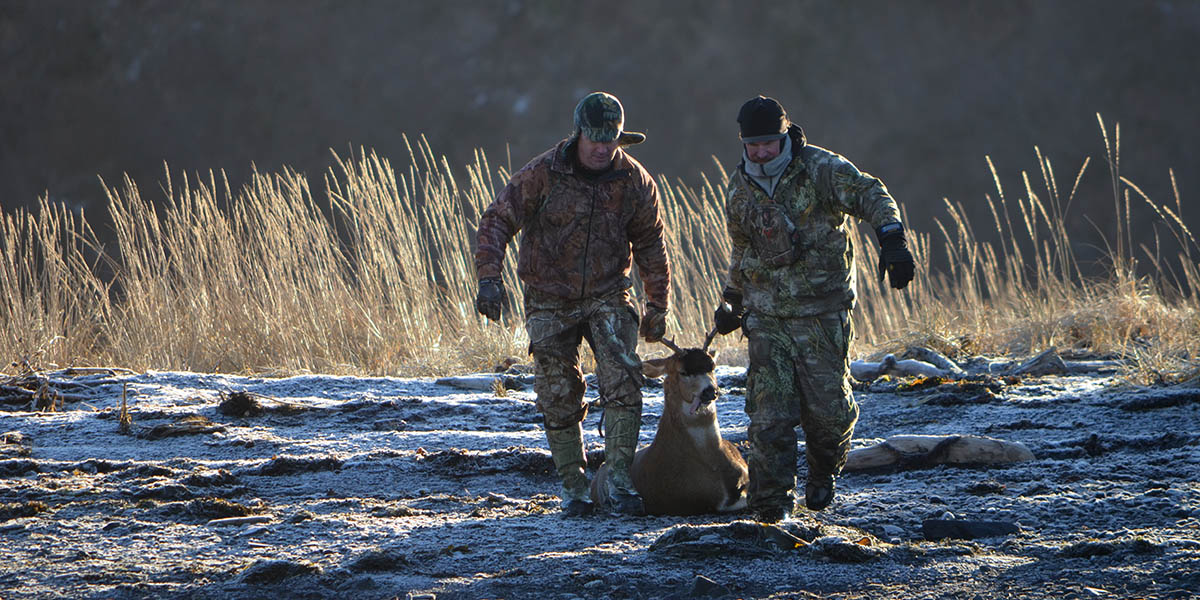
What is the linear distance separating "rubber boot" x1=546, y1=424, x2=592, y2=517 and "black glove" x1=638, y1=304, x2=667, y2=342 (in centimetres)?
47

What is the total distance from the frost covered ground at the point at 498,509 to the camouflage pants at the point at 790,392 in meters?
0.21

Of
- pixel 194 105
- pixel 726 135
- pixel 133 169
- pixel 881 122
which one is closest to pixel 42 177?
pixel 133 169

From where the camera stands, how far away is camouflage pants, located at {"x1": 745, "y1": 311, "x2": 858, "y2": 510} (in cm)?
496

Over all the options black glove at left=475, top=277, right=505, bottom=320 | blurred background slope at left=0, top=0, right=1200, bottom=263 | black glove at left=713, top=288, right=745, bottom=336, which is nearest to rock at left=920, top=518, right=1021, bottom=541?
black glove at left=713, top=288, right=745, bottom=336

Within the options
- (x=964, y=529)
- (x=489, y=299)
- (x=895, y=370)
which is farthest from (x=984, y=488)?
(x=895, y=370)

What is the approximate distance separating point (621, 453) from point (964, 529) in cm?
132

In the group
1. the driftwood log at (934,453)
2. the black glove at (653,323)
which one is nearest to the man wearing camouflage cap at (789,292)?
the black glove at (653,323)

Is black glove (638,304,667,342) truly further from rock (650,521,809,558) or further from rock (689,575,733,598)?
rock (689,575,733,598)

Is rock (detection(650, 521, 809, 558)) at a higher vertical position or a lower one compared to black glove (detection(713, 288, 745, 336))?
lower

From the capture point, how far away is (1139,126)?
2152cm

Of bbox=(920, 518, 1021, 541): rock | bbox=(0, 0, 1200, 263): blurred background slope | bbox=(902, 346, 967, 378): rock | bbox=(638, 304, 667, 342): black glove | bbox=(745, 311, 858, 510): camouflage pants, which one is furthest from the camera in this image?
bbox=(0, 0, 1200, 263): blurred background slope

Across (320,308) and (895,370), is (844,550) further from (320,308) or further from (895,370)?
(320,308)

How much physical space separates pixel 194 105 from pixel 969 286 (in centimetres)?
1762

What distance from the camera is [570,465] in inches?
207
